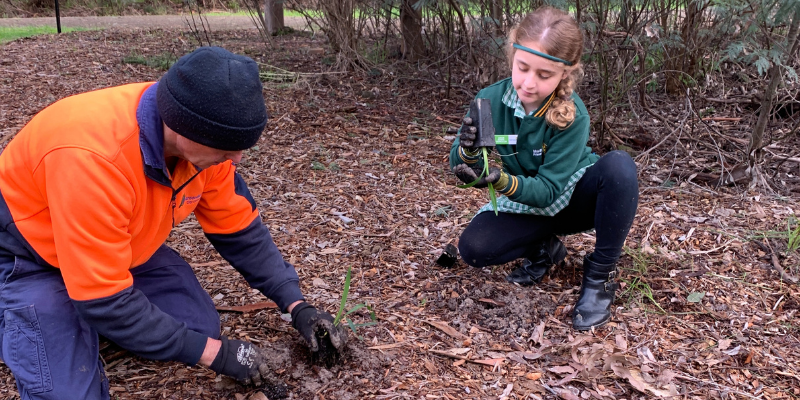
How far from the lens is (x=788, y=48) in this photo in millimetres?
3531

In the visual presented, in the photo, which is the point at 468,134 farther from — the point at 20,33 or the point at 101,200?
the point at 20,33

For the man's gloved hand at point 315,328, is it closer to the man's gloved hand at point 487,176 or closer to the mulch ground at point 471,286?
the mulch ground at point 471,286

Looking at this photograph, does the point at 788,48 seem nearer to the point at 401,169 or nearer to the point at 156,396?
the point at 401,169

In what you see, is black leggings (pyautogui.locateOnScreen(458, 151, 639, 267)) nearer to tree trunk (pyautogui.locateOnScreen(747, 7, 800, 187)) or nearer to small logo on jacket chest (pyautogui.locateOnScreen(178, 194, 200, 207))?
small logo on jacket chest (pyautogui.locateOnScreen(178, 194, 200, 207))

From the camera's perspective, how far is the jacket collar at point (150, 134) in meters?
1.67

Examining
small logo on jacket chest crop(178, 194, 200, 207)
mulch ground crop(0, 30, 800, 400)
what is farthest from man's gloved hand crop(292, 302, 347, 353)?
small logo on jacket chest crop(178, 194, 200, 207)

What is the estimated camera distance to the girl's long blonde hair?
2.26 metres

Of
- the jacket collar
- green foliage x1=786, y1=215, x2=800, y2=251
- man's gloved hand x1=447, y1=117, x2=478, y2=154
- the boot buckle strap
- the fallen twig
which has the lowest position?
the fallen twig

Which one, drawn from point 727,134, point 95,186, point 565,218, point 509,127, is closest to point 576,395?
point 565,218

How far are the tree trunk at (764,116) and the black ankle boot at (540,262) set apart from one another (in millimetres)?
1608

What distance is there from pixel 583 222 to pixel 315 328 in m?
1.27

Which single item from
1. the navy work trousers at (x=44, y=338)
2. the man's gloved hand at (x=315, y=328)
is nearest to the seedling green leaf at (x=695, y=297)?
the man's gloved hand at (x=315, y=328)

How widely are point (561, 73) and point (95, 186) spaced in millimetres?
1646

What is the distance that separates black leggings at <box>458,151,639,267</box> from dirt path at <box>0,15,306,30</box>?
301 inches
